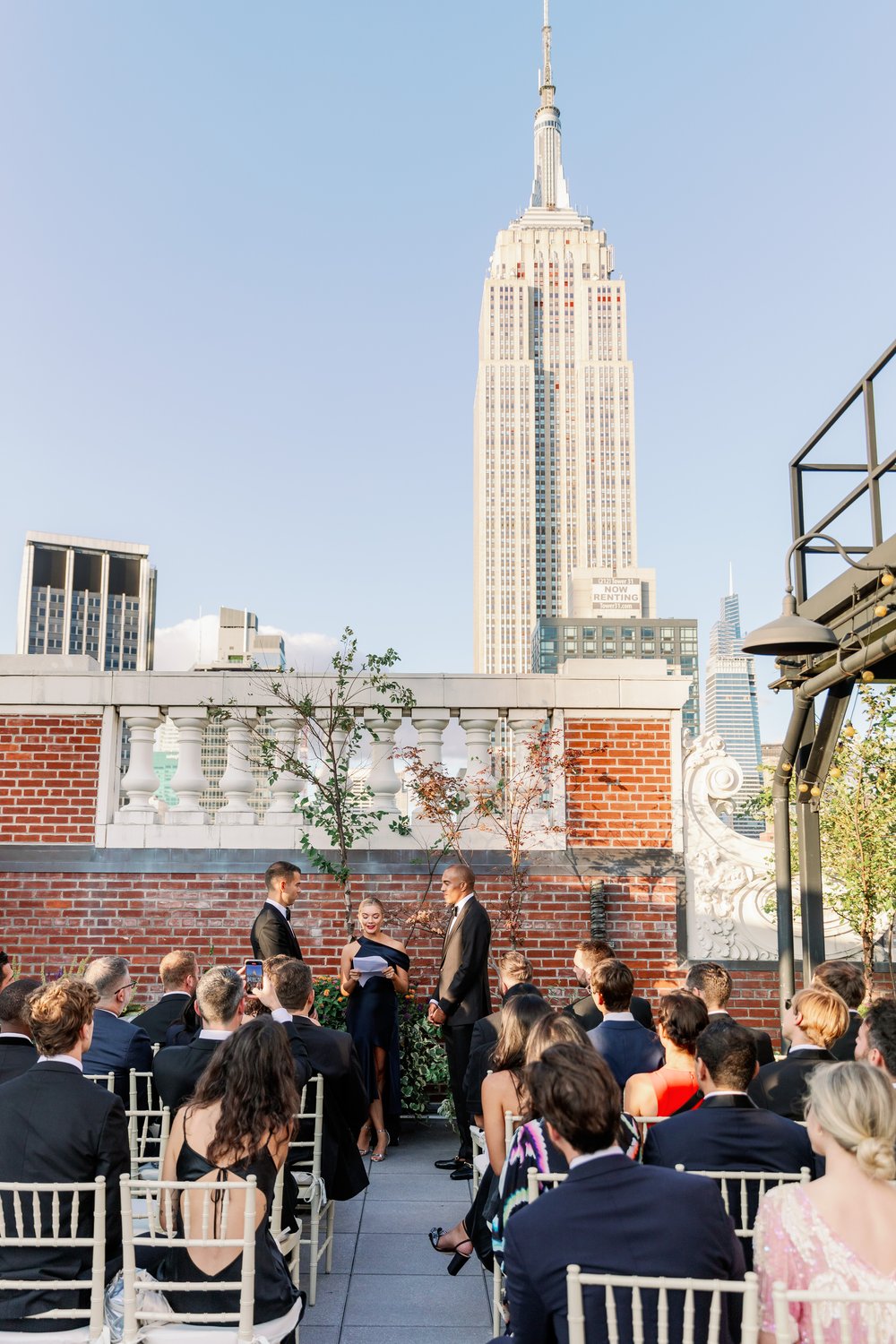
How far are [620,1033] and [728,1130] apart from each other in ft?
4.43

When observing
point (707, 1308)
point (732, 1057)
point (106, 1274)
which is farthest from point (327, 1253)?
point (707, 1308)

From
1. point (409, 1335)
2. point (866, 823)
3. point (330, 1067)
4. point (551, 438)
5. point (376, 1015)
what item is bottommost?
point (409, 1335)

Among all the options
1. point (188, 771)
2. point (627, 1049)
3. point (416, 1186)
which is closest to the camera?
point (627, 1049)

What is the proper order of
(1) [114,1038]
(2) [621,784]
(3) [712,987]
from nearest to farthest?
(3) [712,987], (1) [114,1038], (2) [621,784]

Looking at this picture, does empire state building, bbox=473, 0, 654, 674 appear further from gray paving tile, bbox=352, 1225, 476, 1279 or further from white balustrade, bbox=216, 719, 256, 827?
gray paving tile, bbox=352, 1225, 476, 1279

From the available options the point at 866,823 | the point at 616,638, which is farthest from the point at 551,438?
the point at 866,823

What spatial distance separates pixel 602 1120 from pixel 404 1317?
2393 mm

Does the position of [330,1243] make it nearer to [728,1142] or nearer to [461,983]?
[461,983]

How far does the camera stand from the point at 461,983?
6.50 meters

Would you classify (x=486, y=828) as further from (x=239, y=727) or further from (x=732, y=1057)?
(x=732, y=1057)

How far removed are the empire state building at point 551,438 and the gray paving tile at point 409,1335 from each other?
16931 centimetres

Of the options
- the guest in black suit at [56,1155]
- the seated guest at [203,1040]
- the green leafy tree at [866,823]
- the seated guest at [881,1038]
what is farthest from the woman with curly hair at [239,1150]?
the green leafy tree at [866,823]

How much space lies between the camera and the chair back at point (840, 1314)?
2086 millimetres

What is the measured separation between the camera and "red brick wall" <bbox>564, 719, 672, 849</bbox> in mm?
8078
